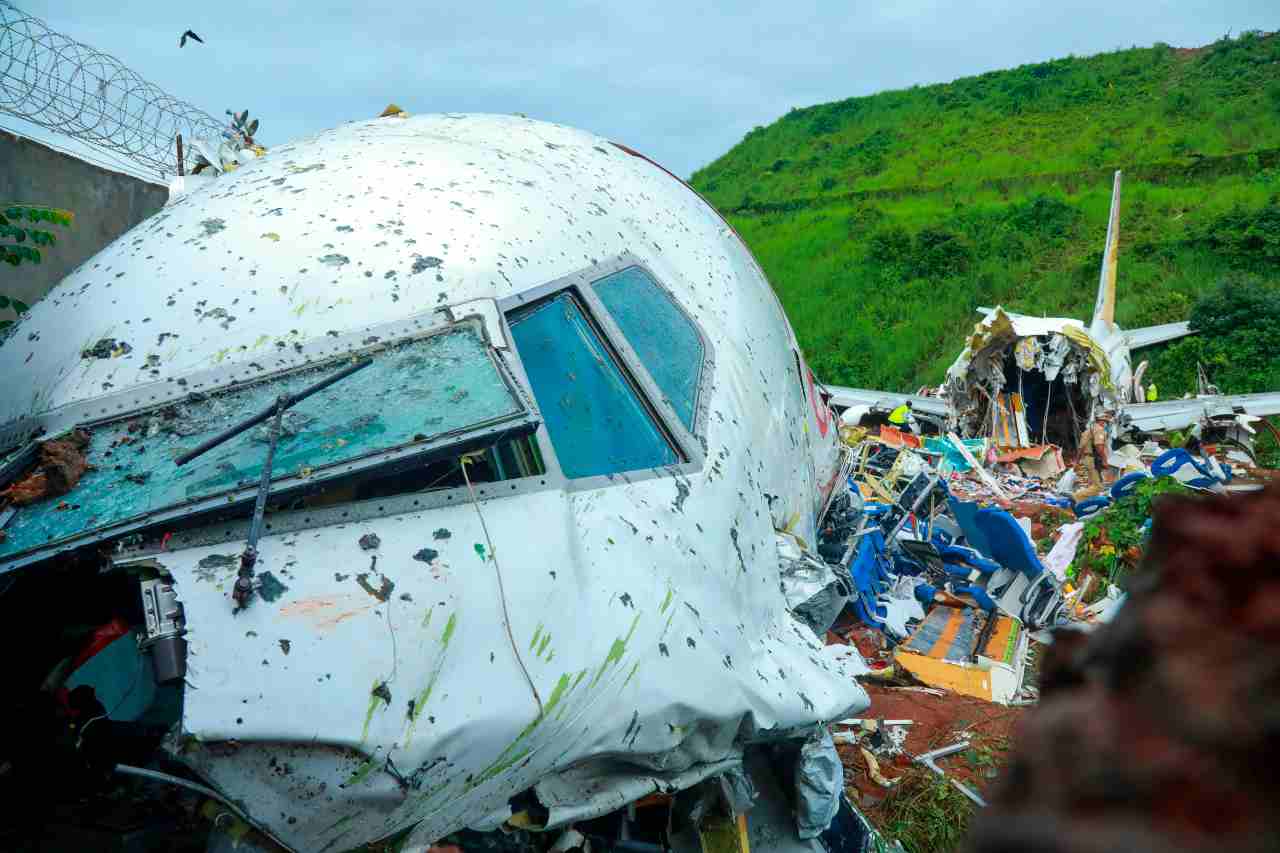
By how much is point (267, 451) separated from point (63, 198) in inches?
241

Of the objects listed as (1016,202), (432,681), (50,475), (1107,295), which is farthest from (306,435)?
(1016,202)

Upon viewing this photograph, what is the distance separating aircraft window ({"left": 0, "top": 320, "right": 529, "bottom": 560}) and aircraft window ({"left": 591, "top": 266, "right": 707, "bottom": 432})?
0.79 metres

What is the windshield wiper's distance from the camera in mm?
1993

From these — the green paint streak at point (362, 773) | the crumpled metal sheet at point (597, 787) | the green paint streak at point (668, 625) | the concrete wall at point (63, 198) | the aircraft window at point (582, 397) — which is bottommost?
the crumpled metal sheet at point (597, 787)

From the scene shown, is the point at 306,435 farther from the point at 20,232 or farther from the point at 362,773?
the point at 20,232

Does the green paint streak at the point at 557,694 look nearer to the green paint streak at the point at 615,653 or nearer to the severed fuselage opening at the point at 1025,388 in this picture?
the green paint streak at the point at 615,653

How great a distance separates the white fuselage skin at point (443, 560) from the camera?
1915 mm

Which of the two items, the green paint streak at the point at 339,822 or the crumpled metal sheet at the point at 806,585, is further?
the crumpled metal sheet at the point at 806,585

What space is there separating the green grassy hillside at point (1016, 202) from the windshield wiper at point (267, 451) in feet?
66.1

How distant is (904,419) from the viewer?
50.9ft

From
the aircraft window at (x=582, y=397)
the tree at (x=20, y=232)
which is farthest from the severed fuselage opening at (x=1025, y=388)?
the tree at (x=20, y=232)

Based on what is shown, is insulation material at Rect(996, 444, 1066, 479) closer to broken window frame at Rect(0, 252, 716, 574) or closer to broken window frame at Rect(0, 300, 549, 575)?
broken window frame at Rect(0, 252, 716, 574)

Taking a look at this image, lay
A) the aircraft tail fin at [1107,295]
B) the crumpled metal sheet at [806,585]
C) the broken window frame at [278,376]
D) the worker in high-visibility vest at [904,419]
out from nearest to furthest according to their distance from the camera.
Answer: the broken window frame at [278,376]
the crumpled metal sheet at [806,585]
the worker in high-visibility vest at [904,419]
the aircraft tail fin at [1107,295]

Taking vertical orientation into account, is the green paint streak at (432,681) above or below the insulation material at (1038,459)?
above
